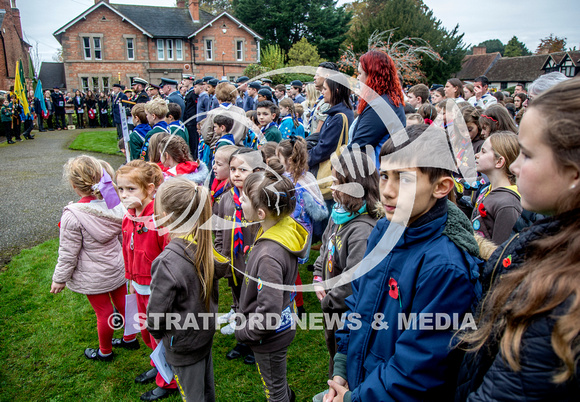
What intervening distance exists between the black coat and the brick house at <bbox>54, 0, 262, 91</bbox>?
122 feet

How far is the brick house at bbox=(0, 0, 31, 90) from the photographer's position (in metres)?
32.3

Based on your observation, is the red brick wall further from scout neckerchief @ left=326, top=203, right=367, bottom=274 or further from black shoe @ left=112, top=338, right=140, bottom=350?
scout neckerchief @ left=326, top=203, right=367, bottom=274

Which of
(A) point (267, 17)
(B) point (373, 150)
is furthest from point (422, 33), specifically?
(B) point (373, 150)

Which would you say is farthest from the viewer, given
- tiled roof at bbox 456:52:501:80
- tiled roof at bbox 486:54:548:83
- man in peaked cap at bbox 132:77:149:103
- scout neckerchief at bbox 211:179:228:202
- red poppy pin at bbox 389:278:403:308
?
tiled roof at bbox 456:52:501:80

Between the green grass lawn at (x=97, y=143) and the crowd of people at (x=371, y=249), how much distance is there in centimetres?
1129

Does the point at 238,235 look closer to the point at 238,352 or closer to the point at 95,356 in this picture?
the point at 238,352

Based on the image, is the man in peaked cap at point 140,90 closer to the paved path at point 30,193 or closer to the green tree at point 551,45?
the paved path at point 30,193

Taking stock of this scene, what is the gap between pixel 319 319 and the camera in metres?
4.45

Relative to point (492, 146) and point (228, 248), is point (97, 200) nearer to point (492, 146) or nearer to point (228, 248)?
point (228, 248)

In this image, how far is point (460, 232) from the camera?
5.27 feet

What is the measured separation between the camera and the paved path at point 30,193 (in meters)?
6.74

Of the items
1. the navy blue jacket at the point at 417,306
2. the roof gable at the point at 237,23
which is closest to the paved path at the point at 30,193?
the navy blue jacket at the point at 417,306

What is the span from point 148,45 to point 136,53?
1.43 m

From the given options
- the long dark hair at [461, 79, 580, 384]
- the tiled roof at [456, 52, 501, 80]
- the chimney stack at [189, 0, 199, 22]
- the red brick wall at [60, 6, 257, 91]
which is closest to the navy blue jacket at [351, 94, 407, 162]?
the long dark hair at [461, 79, 580, 384]
